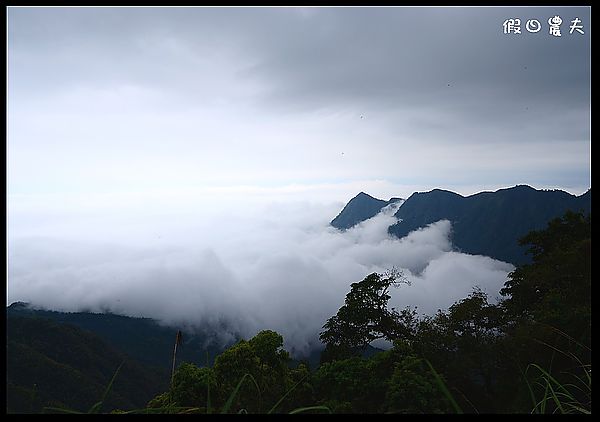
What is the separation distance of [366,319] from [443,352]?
2.01 metres

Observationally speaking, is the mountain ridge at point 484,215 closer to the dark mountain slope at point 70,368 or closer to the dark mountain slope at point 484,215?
the dark mountain slope at point 484,215

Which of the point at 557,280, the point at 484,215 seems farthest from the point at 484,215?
the point at 557,280

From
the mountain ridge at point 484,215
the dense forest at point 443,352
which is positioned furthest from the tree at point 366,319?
the mountain ridge at point 484,215

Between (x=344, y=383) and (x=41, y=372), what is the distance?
85.1 feet

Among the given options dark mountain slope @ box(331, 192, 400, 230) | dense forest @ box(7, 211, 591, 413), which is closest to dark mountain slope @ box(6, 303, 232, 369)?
dark mountain slope @ box(331, 192, 400, 230)

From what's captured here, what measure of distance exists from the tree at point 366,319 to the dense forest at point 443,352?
2 centimetres

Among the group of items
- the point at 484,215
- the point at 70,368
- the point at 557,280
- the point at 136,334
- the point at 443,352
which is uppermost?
the point at 484,215

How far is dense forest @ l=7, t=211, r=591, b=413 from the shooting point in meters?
5.50

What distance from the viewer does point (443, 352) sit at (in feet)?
22.2

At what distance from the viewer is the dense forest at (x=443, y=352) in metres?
5.50

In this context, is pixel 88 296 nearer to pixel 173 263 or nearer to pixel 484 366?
pixel 173 263

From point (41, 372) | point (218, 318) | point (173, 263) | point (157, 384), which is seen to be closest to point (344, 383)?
point (41, 372)

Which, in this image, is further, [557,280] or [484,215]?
[484,215]

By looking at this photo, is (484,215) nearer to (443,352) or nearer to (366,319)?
(366,319)
